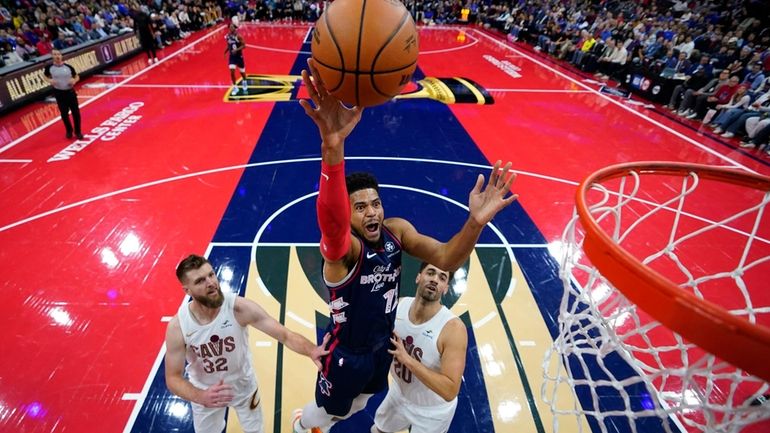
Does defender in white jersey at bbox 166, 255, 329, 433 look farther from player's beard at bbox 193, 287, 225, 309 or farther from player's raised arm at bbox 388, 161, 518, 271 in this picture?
player's raised arm at bbox 388, 161, 518, 271

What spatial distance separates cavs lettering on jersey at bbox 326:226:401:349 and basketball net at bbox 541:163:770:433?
1.00 meters

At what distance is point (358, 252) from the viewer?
7.23 ft

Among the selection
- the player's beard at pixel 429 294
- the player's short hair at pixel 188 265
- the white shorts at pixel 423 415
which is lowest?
the white shorts at pixel 423 415

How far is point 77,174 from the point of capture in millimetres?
7047

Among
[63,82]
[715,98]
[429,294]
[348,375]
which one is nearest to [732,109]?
[715,98]

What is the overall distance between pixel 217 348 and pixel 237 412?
640mm

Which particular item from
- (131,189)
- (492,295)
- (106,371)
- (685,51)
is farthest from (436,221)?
(685,51)

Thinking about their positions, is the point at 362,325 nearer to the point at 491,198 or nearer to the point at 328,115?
the point at 491,198

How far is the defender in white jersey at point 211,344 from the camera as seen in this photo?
2523 mm

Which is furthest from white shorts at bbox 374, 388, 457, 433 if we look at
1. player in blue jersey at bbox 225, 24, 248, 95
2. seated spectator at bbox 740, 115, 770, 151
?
seated spectator at bbox 740, 115, 770, 151

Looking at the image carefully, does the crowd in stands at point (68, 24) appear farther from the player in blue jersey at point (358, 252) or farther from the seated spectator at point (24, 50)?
the player in blue jersey at point (358, 252)

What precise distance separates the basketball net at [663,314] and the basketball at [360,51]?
4.14 feet

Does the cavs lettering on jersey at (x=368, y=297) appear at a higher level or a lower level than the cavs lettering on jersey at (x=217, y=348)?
higher

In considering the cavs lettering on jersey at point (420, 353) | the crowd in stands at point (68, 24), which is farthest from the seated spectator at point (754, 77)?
the crowd in stands at point (68, 24)
